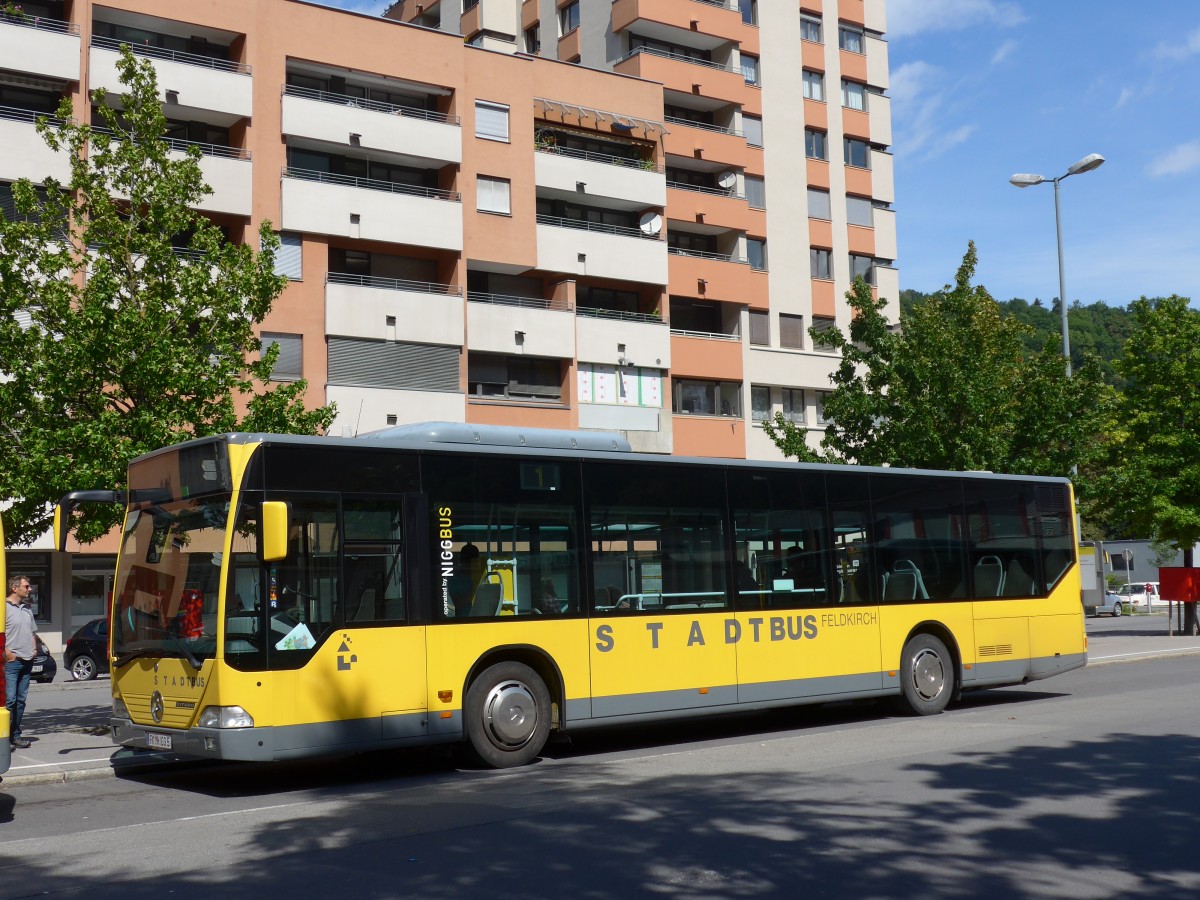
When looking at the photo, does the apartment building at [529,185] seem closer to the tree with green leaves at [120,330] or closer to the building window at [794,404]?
the building window at [794,404]

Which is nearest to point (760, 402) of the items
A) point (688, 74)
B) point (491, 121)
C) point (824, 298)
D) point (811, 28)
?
point (824, 298)

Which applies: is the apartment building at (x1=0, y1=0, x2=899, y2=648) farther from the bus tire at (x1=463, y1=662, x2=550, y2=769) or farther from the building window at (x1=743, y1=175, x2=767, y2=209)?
the bus tire at (x1=463, y1=662, x2=550, y2=769)

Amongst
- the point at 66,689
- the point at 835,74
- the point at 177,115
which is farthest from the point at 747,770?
the point at 835,74

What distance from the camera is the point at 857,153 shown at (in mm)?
52500

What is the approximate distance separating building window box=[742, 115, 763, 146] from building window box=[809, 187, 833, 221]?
316 cm

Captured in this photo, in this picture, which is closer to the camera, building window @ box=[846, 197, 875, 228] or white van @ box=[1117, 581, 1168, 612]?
building window @ box=[846, 197, 875, 228]

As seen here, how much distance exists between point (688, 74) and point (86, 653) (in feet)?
96.3

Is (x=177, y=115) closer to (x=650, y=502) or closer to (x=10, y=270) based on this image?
(x=10, y=270)

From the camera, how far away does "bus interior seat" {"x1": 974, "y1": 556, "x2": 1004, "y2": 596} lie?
17.2 meters

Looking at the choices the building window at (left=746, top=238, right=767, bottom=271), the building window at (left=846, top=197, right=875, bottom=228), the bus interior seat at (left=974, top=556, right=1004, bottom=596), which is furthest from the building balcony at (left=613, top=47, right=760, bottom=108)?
the bus interior seat at (left=974, top=556, right=1004, bottom=596)

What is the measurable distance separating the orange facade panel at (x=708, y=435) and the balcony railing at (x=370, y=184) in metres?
11.0

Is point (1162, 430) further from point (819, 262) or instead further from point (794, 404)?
point (819, 262)

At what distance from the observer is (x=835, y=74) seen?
170 ft

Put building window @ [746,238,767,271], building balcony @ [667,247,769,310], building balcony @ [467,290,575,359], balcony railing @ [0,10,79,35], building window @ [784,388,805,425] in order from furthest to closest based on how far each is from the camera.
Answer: building window @ [746,238,767,271], building window @ [784,388,805,425], building balcony @ [667,247,769,310], building balcony @ [467,290,575,359], balcony railing @ [0,10,79,35]
